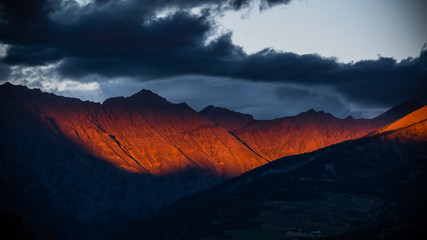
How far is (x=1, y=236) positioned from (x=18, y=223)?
43.9 feet

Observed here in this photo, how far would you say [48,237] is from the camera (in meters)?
190

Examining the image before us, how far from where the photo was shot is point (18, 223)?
7584 inches

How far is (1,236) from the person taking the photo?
589 feet

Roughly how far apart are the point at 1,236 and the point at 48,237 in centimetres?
1567

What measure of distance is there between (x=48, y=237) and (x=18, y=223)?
11660 millimetres

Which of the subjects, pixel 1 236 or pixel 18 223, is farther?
pixel 18 223
